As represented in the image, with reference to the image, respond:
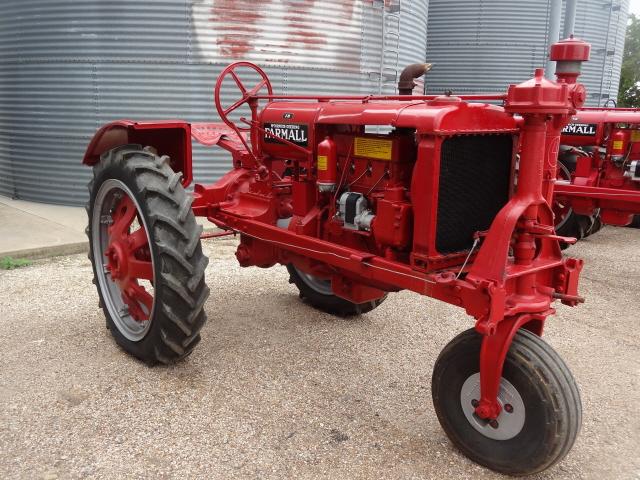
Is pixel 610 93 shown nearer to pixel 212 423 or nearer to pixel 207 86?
pixel 207 86

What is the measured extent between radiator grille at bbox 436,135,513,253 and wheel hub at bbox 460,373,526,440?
63 cm

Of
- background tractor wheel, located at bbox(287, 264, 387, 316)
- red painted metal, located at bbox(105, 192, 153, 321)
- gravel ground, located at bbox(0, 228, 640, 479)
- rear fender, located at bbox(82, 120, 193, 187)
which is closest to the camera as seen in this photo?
gravel ground, located at bbox(0, 228, 640, 479)

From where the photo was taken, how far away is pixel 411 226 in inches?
114

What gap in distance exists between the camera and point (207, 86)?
7.14m

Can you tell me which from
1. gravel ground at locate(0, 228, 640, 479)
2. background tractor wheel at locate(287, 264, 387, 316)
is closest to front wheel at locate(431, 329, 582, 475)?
gravel ground at locate(0, 228, 640, 479)

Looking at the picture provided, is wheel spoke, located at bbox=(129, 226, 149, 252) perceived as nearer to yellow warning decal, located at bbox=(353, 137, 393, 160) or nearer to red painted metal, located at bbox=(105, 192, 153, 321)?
red painted metal, located at bbox=(105, 192, 153, 321)

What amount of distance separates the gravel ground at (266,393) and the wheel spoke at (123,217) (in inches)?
28.3

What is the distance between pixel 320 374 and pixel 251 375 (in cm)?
39

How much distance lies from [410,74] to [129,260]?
6.24 ft

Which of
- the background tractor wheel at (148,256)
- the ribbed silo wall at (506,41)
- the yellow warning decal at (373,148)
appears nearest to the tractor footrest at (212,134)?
the background tractor wheel at (148,256)

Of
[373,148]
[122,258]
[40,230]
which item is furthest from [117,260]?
[40,230]

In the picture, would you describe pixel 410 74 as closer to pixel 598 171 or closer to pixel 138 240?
pixel 138 240

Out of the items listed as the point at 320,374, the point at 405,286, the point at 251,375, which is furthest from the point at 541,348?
the point at 251,375

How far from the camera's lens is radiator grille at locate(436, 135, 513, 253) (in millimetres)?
2756
